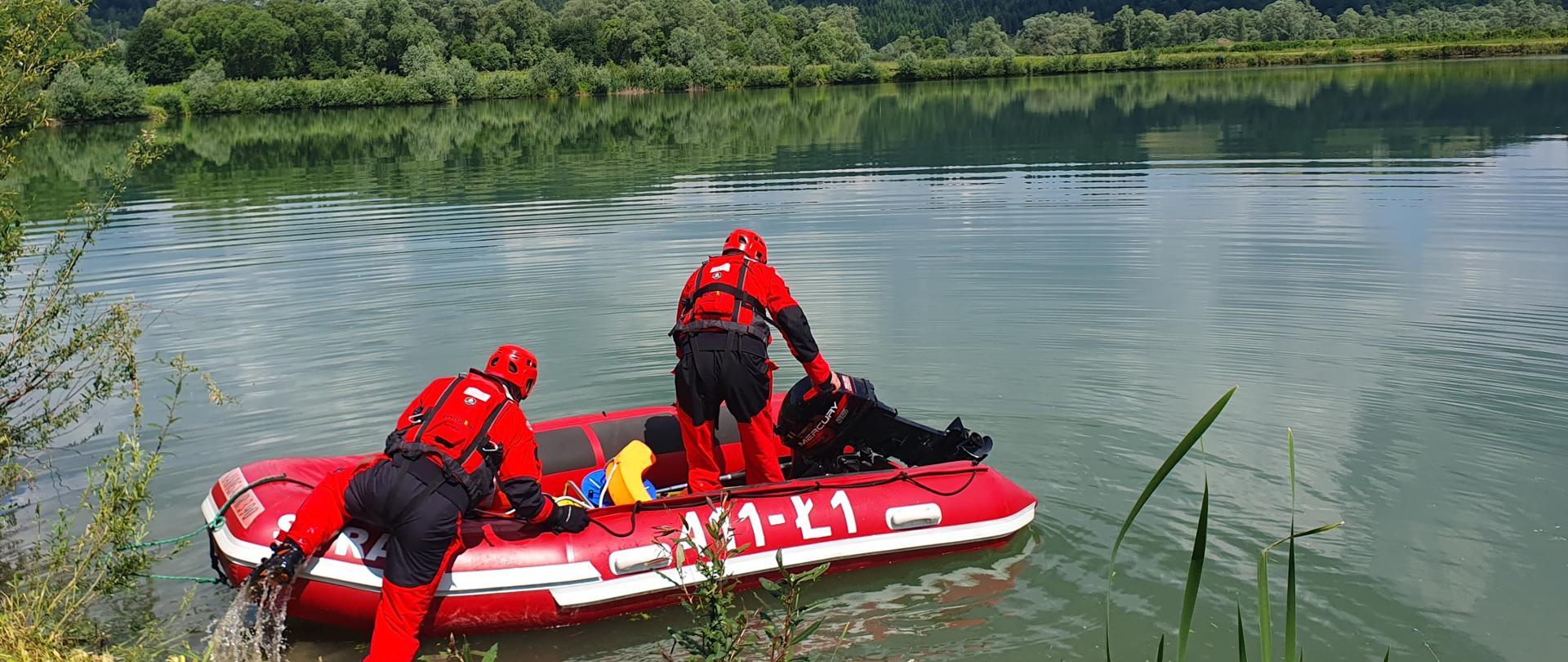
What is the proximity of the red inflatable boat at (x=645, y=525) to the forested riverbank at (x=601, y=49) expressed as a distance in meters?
48.5

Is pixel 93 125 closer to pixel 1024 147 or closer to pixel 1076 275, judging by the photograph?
pixel 1024 147

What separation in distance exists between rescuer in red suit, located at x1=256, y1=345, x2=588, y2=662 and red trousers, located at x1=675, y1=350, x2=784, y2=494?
3.81 ft

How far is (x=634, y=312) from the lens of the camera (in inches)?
437

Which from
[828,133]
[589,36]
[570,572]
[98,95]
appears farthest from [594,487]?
[589,36]

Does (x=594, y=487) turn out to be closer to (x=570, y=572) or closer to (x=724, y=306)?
(x=570, y=572)

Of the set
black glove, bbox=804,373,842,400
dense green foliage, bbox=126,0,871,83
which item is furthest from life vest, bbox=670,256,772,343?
dense green foliage, bbox=126,0,871,83

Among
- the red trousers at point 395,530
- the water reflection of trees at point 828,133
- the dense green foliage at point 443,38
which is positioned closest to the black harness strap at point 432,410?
the red trousers at point 395,530

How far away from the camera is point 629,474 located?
616 centimetres

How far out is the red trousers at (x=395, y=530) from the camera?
193 inches

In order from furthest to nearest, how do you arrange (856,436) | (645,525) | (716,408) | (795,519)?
(856,436) → (716,408) → (795,519) → (645,525)

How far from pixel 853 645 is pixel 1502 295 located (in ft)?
27.3

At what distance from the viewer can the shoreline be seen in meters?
52.1

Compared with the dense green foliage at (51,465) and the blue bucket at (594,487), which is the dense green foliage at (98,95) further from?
the blue bucket at (594,487)

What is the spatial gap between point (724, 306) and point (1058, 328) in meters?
4.79
